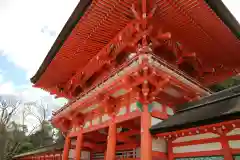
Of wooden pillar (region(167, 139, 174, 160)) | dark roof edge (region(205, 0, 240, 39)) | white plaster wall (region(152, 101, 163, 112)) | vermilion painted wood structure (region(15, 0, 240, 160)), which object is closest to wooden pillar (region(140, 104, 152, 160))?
vermilion painted wood structure (region(15, 0, 240, 160))

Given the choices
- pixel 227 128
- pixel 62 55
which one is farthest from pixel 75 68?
pixel 227 128

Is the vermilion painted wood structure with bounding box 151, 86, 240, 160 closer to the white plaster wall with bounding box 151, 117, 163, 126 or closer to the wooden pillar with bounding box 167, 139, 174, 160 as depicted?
the wooden pillar with bounding box 167, 139, 174, 160

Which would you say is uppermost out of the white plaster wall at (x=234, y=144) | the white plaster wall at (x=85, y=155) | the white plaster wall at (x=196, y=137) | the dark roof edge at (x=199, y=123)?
the dark roof edge at (x=199, y=123)

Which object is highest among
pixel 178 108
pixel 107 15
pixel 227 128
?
pixel 107 15

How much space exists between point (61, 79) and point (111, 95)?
16.8 ft

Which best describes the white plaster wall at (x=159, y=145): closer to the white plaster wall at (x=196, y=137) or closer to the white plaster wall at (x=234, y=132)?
the white plaster wall at (x=196, y=137)

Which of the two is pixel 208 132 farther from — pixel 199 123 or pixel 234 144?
pixel 199 123

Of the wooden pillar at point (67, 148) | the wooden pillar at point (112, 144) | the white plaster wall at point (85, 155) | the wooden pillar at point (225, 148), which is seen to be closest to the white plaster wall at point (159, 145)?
the wooden pillar at point (112, 144)

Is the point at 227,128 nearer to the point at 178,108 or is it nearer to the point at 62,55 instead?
the point at 178,108

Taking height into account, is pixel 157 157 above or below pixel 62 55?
below

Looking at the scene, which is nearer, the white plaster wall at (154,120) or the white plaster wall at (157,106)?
the white plaster wall at (154,120)

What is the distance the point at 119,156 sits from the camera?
859 cm

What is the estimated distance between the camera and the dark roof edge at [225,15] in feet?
17.6

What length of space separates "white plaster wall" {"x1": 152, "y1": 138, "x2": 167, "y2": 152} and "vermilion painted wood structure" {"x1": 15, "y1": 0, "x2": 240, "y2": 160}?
5.2 inches
